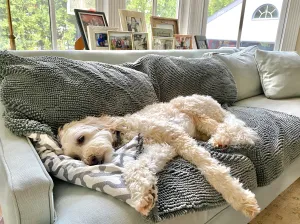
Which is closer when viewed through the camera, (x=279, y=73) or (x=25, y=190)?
(x=25, y=190)

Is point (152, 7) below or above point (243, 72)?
above

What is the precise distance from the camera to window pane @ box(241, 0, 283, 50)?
4.02 m

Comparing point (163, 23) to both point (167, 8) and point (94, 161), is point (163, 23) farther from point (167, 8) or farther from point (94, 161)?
point (94, 161)

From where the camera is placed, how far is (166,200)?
0.80 m

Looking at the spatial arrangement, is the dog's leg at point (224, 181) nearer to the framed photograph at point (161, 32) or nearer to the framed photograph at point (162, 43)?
the framed photograph at point (162, 43)

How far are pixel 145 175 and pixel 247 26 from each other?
4.02 metres

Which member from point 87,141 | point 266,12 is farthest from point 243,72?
point 266,12

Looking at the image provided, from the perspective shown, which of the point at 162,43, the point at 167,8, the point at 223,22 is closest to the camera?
the point at 162,43

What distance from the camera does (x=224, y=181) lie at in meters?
0.94

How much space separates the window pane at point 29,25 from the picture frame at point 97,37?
0.62 meters

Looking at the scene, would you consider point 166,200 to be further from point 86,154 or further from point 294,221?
point 294,221

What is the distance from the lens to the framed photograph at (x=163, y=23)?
8.74 feet

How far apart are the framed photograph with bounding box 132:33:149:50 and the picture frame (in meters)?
0.27

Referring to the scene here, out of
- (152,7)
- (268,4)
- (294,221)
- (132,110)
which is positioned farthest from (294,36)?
(132,110)
